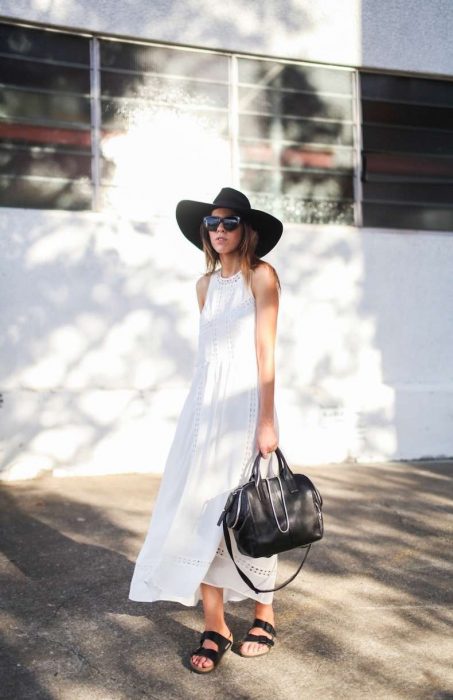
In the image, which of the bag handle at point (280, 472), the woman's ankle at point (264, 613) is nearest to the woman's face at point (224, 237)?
the bag handle at point (280, 472)

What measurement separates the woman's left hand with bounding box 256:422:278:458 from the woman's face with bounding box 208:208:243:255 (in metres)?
0.75

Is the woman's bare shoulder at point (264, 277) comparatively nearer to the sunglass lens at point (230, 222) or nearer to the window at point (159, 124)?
the sunglass lens at point (230, 222)

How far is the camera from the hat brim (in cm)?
351

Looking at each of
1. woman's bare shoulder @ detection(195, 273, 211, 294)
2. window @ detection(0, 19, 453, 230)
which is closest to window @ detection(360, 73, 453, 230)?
window @ detection(0, 19, 453, 230)

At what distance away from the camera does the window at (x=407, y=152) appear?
8.05m

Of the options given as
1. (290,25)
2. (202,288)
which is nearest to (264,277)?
(202,288)

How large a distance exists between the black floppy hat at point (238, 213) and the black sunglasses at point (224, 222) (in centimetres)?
4

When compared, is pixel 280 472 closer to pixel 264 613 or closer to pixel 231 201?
pixel 264 613

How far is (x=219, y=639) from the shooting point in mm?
3371

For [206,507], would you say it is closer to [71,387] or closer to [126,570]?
[126,570]

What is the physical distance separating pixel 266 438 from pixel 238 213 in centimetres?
94

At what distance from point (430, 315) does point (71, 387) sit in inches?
138

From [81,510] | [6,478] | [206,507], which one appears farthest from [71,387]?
[206,507]

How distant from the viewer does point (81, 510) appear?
576 centimetres
